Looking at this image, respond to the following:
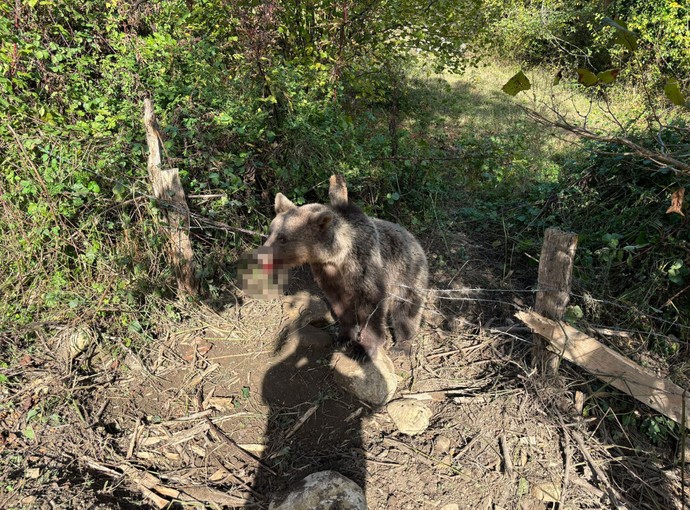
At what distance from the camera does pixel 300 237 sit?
3.79 metres

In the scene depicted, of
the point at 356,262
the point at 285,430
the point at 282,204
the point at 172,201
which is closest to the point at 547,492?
the point at 285,430

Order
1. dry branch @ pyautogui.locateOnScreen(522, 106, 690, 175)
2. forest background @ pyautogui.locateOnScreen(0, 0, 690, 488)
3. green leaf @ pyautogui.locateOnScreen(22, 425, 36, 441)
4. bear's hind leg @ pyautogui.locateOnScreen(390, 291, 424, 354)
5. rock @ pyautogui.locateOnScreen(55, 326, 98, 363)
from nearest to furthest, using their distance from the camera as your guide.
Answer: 1. dry branch @ pyautogui.locateOnScreen(522, 106, 690, 175)
2. green leaf @ pyautogui.locateOnScreen(22, 425, 36, 441)
3. rock @ pyautogui.locateOnScreen(55, 326, 98, 363)
4. forest background @ pyautogui.locateOnScreen(0, 0, 690, 488)
5. bear's hind leg @ pyautogui.locateOnScreen(390, 291, 424, 354)

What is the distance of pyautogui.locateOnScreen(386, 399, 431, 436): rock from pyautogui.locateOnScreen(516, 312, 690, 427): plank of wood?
1.29m

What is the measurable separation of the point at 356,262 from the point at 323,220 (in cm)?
54

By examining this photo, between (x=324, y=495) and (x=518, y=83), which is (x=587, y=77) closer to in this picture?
(x=518, y=83)

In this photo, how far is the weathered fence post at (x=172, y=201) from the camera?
4.28 m

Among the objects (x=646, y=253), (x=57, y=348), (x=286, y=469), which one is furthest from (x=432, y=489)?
(x=57, y=348)

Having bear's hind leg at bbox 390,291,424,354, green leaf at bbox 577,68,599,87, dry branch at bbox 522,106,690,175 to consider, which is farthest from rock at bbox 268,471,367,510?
green leaf at bbox 577,68,599,87

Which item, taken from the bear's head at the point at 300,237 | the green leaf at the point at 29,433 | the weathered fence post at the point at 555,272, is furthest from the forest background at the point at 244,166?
the bear's head at the point at 300,237

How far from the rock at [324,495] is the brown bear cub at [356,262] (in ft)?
4.47

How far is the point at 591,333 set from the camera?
4.07 metres

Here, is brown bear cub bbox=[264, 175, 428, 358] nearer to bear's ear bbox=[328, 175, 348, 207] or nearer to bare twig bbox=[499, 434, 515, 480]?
bear's ear bbox=[328, 175, 348, 207]

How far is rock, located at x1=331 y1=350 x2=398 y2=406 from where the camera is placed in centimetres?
410

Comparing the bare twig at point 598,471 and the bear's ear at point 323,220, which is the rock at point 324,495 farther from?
the bear's ear at point 323,220
